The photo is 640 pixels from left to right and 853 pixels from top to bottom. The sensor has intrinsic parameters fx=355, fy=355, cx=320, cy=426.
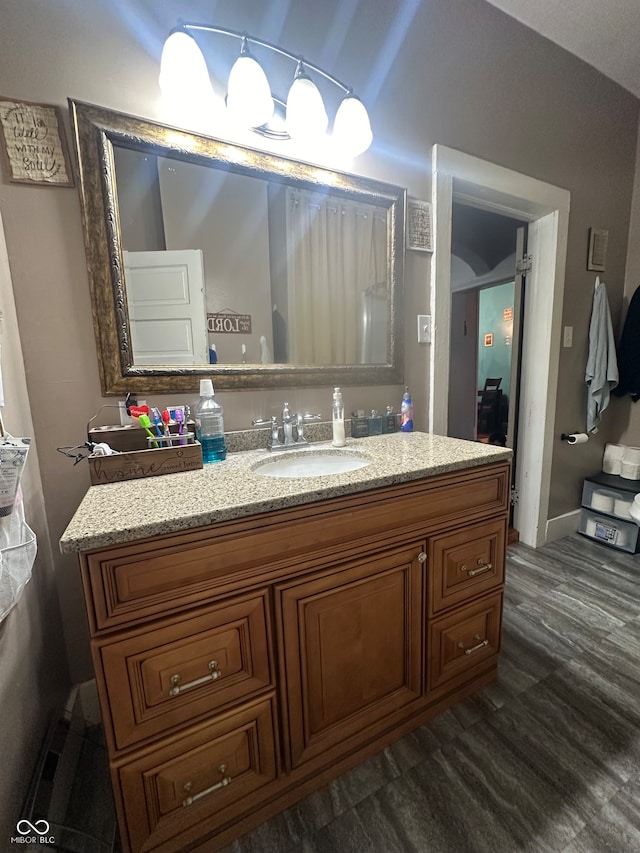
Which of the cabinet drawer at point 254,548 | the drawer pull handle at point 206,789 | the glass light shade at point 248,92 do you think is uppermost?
the glass light shade at point 248,92

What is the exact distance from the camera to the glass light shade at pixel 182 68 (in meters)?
0.99

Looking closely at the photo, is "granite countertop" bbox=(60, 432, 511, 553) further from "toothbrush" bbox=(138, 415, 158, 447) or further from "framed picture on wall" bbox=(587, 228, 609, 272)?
"framed picture on wall" bbox=(587, 228, 609, 272)

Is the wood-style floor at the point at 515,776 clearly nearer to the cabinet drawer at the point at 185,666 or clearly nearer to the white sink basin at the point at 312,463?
the cabinet drawer at the point at 185,666

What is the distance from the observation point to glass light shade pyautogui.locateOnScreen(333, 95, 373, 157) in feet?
4.09

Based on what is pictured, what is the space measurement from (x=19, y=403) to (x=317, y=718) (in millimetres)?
1129

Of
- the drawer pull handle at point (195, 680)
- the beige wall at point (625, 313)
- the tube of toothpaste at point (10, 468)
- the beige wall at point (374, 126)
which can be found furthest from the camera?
the beige wall at point (625, 313)

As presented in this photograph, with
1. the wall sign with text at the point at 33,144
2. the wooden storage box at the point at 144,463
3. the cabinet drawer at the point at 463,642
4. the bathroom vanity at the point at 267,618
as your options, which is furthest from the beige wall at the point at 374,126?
the cabinet drawer at the point at 463,642

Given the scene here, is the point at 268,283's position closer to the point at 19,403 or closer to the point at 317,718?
the point at 19,403

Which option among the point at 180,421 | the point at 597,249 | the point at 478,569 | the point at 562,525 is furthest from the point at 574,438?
the point at 180,421

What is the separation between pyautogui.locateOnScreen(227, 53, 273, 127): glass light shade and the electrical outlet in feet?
3.09

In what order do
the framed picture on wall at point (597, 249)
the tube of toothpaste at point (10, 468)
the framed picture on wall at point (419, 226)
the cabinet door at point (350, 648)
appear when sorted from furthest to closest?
the framed picture on wall at point (597, 249)
the framed picture on wall at point (419, 226)
the cabinet door at point (350, 648)
the tube of toothpaste at point (10, 468)

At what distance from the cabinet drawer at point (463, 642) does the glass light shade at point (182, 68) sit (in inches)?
68.0

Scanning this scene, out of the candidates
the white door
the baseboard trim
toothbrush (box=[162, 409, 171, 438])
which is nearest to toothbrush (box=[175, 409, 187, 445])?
toothbrush (box=[162, 409, 171, 438])

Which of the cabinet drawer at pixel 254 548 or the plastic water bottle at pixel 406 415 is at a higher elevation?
the plastic water bottle at pixel 406 415
